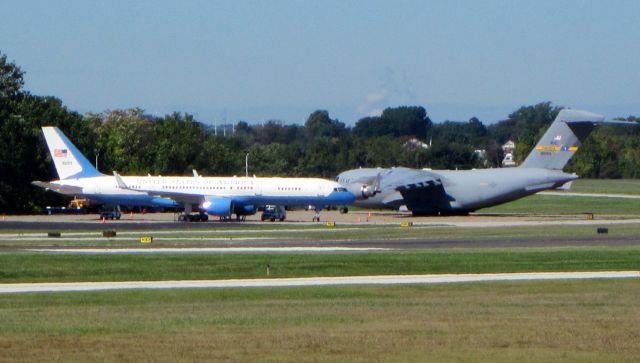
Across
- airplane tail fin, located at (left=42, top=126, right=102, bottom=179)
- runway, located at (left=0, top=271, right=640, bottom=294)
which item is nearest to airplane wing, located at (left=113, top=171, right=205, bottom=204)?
airplane tail fin, located at (left=42, top=126, right=102, bottom=179)

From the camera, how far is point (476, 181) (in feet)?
263

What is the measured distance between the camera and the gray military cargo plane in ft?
254

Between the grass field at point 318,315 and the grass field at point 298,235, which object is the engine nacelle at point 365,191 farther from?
the grass field at point 318,315

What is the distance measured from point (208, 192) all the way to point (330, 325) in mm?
54752

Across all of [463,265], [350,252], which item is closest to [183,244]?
[350,252]

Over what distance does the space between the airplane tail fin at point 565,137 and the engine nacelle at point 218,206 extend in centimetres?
2157

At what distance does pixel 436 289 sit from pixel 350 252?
496 inches

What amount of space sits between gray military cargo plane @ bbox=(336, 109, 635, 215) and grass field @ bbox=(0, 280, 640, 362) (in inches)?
2082

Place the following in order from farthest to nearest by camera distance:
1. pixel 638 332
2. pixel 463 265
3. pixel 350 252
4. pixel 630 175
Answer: pixel 630 175 < pixel 350 252 < pixel 463 265 < pixel 638 332

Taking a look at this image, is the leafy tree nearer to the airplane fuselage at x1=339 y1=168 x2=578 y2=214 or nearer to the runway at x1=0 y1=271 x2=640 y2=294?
the airplane fuselage at x1=339 y1=168 x2=578 y2=214

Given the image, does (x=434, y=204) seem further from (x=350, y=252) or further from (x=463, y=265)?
(x=463, y=265)

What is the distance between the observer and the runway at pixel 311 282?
25688mm

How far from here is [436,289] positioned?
25375 millimetres

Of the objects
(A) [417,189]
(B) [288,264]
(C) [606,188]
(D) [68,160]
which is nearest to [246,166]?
(C) [606,188]
